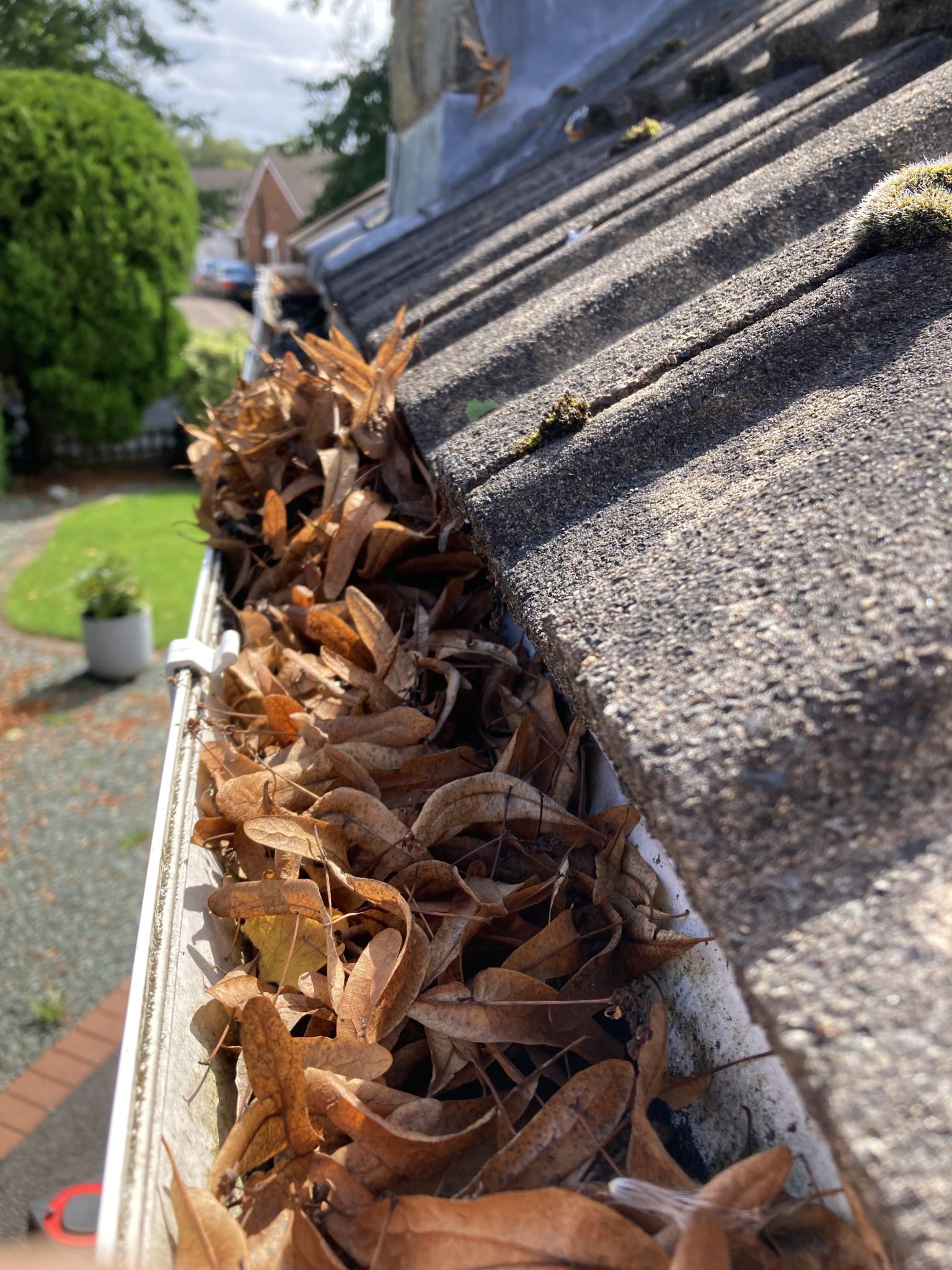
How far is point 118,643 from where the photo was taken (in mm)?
7195

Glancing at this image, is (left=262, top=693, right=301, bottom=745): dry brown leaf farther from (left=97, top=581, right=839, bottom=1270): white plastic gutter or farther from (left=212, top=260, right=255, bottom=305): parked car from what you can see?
(left=212, top=260, right=255, bottom=305): parked car

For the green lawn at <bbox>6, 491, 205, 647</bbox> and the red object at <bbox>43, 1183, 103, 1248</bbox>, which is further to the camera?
the green lawn at <bbox>6, 491, 205, 647</bbox>

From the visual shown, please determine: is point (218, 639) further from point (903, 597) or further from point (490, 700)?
point (903, 597)

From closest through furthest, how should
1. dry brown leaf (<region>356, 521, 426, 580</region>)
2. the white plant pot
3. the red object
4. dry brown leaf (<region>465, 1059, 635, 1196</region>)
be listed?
dry brown leaf (<region>465, 1059, 635, 1196</region>), dry brown leaf (<region>356, 521, 426, 580</region>), the red object, the white plant pot

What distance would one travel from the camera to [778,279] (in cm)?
130

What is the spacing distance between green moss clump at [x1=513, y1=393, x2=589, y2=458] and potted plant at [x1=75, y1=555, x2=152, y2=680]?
6.53 meters

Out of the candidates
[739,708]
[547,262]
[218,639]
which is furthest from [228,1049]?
[547,262]

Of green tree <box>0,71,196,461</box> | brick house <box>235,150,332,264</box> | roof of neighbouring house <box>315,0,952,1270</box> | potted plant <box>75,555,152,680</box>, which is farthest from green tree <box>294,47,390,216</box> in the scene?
brick house <box>235,150,332,264</box>

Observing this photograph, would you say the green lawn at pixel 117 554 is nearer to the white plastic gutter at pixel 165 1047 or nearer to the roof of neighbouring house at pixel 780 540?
the roof of neighbouring house at pixel 780 540

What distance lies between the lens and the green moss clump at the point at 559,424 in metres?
1.26

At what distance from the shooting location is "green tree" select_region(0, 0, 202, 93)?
16.6 metres

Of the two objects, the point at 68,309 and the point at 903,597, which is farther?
the point at 68,309

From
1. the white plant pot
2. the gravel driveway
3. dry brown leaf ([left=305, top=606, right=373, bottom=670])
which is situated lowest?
A: the gravel driveway

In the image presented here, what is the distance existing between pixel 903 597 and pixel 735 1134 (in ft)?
1.71
